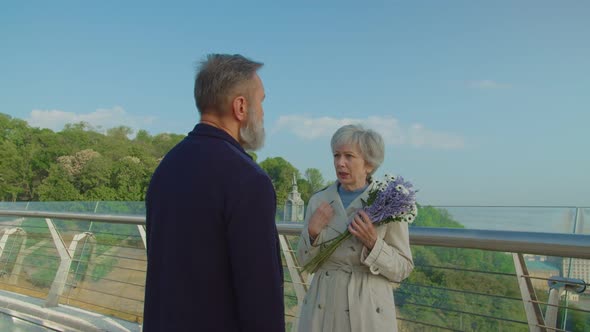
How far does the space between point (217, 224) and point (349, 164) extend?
1.21 m

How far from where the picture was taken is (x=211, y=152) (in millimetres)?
1549

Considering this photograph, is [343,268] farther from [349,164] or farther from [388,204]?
[349,164]

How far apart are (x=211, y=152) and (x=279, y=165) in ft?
250

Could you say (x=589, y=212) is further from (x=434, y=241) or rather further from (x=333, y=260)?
(x=333, y=260)

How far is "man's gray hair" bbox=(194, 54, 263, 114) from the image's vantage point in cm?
163

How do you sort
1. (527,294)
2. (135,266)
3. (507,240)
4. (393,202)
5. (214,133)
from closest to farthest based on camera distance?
(214,133) < (507,240) < (393,202) < (527,294) < (135,266)

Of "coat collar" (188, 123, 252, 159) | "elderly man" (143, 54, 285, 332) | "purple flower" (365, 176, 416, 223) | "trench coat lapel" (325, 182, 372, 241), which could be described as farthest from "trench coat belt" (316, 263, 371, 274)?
"coat collar" (188, 123, 252, 159)

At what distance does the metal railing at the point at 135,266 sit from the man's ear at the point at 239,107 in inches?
47.5

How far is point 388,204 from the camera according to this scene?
90.4 inches

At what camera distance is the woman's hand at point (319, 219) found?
2.49 m

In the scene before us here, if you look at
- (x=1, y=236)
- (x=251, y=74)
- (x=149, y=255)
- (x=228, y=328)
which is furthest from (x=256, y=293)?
(x=1, y=236)

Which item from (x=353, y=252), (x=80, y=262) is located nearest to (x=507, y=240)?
(x=353, y=252)

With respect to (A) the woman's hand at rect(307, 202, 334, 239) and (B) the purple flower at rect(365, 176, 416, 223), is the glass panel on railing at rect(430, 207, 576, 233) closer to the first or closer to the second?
(B) the purple flower at rect(365, 176, 416, 223)

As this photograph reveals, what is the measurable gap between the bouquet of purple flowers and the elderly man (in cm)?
84
